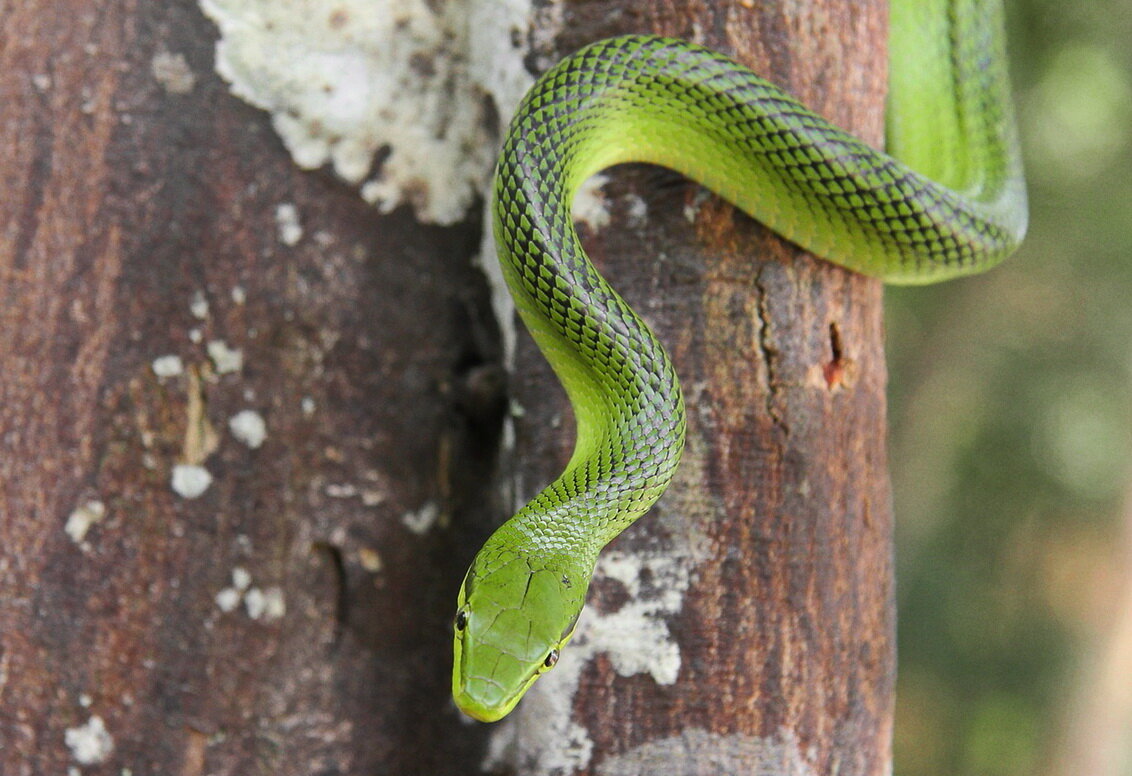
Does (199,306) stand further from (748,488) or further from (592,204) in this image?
(748,488)

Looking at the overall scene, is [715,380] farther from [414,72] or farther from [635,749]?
[414,72]

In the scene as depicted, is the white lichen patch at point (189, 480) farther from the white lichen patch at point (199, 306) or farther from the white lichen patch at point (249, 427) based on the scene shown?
the white lichen patch at point (199, 306)

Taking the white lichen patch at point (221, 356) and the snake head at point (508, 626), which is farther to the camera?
the white lichen patch at point (221, 356)

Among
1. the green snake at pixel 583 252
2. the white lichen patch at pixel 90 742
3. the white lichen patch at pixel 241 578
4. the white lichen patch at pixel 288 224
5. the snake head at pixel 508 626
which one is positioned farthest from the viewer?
the white lichen patch at pixel 288 224

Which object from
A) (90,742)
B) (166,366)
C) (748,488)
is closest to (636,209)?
(748,488)

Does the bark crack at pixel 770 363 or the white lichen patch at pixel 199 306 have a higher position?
the bark crack at pixel 770 363

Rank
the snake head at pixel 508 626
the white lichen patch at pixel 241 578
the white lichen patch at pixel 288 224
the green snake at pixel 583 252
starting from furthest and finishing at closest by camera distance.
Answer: the white lichen patch at pixel 288 224 < the white lichen patch at pixel 241 578 < the green snake at pixel 583 252 < the snake head at pixel 508 626

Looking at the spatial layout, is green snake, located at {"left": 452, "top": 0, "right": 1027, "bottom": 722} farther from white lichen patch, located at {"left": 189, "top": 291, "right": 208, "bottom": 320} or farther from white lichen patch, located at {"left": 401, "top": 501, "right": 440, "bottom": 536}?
white lichen patch, located at {"left": 189, "top": 291, "right": 208, "bottom": 320}

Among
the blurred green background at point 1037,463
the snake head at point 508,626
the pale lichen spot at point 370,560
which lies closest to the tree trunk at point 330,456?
the pale lichen spot at point 370,560
